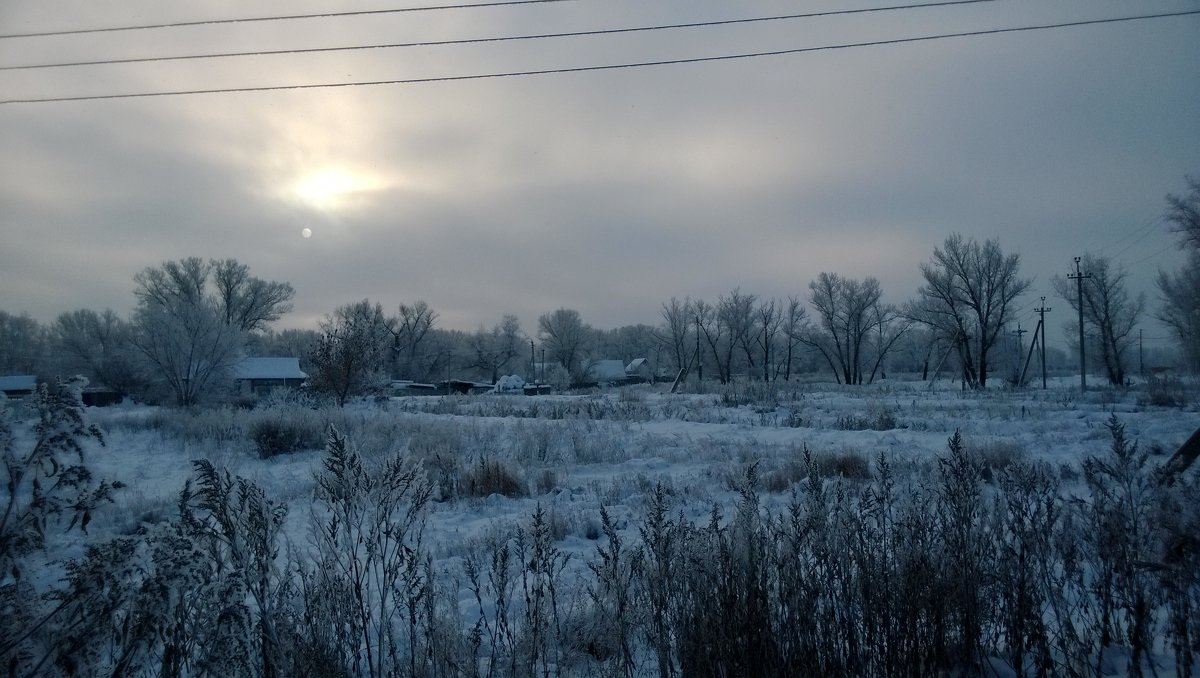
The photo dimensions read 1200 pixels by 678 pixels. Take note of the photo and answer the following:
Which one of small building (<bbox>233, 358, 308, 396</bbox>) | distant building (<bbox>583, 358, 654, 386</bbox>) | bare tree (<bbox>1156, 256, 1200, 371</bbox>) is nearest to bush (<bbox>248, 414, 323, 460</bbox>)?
bare tree (<bbox>1156, 256, 1200, 371</bbox>)

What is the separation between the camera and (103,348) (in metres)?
27.0

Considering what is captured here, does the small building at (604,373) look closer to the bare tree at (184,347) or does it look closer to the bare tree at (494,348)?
the bare tree at (494,348)

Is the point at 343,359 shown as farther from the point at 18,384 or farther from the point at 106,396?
the point at 18,384

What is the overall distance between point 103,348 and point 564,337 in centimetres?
6635

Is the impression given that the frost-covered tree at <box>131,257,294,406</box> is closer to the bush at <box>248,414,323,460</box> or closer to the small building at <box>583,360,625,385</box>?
the bush at <box>248,414,323,460</box>

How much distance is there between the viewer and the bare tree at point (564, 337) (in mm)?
90438

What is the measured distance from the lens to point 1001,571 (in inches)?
128

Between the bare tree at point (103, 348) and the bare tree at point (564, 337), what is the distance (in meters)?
62.1

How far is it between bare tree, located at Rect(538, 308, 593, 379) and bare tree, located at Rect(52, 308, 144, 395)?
2443 inches

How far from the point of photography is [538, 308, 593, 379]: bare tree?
9044cm

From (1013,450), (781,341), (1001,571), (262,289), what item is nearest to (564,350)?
(781,341)

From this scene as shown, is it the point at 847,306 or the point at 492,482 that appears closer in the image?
the point at 492,482

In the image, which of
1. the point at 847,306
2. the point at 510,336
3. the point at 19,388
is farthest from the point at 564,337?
the point at 19,388

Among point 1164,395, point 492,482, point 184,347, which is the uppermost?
point 184,347
